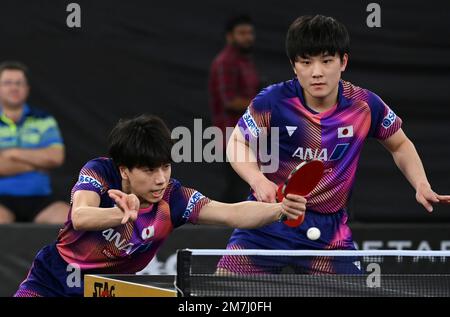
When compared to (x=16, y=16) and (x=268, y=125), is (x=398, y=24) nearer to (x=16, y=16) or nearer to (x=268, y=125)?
(x=16, y=16)

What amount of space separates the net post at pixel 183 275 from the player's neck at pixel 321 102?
6.87 ft

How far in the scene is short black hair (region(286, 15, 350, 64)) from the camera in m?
7.18

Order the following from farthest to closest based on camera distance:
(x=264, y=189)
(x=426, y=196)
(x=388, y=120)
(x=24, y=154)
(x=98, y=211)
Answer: (x=24, y=154) < (x=388, y=120) < (x=426, y=196) < (x=264, y=189) < (x=98, y=211)

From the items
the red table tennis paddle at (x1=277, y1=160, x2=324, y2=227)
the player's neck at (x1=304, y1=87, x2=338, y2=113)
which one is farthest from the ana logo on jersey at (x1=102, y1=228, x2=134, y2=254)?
the player's neck at (x1=304, y1=87, x2=338, y2=113)

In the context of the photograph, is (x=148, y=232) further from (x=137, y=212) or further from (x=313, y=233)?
(x=313, y=233)

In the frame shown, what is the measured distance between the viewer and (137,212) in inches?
247

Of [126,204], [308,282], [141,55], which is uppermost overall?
[141,55]

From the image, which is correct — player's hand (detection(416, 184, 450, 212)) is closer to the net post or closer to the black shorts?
the net post

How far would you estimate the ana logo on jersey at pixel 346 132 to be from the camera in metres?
7.33

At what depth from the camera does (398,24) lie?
11016mm

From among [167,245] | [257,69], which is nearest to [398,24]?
[257,69]

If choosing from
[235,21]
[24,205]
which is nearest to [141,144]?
[24,205]

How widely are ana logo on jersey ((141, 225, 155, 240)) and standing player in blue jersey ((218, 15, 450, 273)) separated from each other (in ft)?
2.65

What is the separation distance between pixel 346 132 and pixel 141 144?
1543 mm
